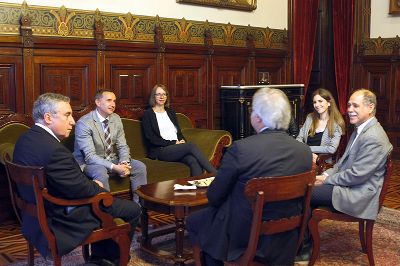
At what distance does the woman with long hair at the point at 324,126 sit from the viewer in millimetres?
5281

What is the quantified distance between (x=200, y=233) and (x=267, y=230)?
15.8 inches

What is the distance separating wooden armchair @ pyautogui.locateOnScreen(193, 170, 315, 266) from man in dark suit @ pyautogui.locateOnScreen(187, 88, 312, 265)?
0.15 ft

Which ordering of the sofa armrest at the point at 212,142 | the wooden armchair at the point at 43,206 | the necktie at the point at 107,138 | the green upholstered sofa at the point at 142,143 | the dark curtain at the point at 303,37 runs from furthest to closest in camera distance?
the dark curtain at the point at 303,37
the sofa armrest at the point at 212,142
the necktie at the point at 107,138
the green upholstered sofa at the point at 142,143
the wooden armchair at the point at 43,206

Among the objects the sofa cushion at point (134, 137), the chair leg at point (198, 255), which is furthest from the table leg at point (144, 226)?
the sofa cushion at point (134, 137)

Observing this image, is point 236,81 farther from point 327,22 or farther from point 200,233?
point 200,233

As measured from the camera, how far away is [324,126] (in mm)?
5457

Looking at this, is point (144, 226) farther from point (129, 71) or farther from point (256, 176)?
point (129, 71)

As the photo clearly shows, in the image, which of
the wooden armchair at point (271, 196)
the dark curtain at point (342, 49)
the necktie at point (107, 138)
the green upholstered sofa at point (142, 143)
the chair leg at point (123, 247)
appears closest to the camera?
the wooden armchair at point (271, 196)

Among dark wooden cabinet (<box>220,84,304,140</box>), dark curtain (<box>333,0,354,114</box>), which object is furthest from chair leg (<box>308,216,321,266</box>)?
dark curtain (<box>333,0,354,114</box>)

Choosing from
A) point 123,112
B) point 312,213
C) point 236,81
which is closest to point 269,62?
point 236,81

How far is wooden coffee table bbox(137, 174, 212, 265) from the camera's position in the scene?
346 centimetres

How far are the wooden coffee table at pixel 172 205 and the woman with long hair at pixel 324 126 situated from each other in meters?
2.00

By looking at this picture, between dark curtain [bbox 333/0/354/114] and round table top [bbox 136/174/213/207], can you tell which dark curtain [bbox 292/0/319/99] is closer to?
dark curtain [bbox 333/0/354/114]

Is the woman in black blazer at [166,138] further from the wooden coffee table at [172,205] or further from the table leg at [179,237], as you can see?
the table leg at [179,237]
